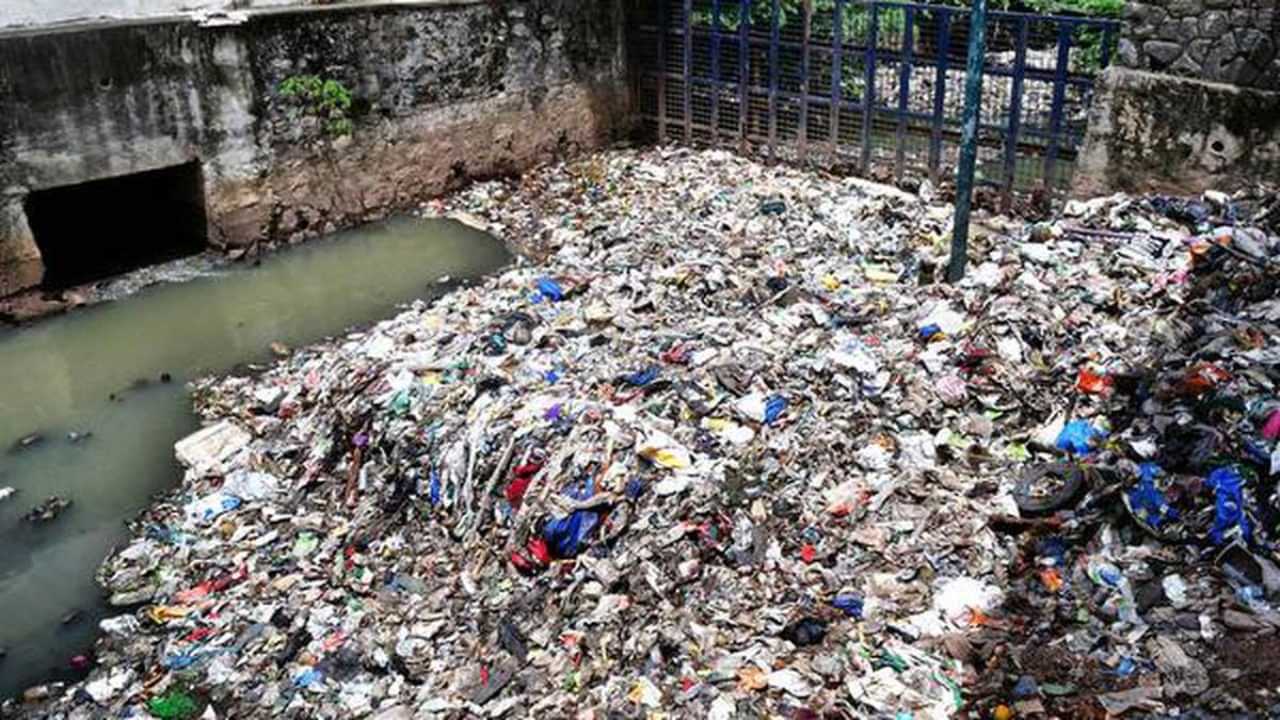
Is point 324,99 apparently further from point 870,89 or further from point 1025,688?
point 1025,688

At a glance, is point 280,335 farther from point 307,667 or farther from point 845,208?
point 845,208

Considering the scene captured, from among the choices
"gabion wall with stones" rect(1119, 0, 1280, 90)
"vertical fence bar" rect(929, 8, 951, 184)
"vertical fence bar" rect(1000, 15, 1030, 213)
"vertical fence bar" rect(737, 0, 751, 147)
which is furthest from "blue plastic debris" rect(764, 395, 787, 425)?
"vertical fence bar" rect(737, 0, 751, 147)

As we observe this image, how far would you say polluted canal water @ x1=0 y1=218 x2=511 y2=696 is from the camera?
198 inches

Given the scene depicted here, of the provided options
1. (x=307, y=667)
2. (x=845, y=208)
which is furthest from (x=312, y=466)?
(x=845, y=208)

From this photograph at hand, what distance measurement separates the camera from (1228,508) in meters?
3.92

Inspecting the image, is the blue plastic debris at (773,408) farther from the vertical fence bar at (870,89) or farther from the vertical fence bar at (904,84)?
the vertical fence bar at (870,89)

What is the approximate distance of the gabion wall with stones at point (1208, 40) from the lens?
6.39m

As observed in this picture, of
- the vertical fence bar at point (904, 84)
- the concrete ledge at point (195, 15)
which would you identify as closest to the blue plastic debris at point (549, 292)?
the concrete ledge at point (195, 15)

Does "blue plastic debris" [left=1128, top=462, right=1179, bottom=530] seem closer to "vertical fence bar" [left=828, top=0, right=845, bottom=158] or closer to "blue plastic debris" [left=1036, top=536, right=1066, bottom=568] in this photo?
"blue plastic debris" [left=1036, top=536, right=1066, bottom=568]

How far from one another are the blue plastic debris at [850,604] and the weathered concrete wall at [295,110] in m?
6.56

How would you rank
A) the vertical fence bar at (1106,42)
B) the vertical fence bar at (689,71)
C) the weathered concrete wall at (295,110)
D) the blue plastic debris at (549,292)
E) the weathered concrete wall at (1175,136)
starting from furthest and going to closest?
1. the vertical fence bar at (689,71)
2. the weathered concrete wall at (295,110)
3. the vertical fence bar at (1106,42)
4. the blue plastic debris at (549,292)
5. the weathered concrete wall at (1175,136)

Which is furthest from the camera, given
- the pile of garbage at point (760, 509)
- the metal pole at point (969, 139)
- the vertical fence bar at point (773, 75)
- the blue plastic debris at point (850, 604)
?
the vertical fence bar at point (773, 75)

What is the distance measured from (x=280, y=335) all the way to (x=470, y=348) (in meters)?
2.05

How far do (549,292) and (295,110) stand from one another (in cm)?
319
